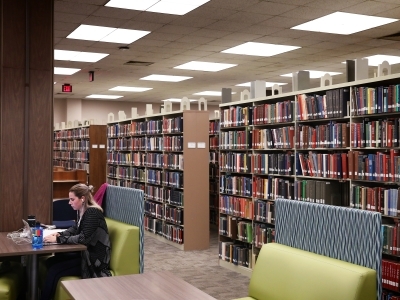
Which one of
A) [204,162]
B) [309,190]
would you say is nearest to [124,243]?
[309,190]

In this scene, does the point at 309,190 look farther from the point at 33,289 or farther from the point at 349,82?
the point at 33,289

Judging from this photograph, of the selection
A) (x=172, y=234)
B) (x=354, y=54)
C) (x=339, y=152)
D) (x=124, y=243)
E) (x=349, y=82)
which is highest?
(x=354, y=54)

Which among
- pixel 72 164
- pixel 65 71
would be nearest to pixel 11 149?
pixel 65 71

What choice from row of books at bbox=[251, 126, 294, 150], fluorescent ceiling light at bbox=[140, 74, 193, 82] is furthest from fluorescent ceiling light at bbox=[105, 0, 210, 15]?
fluorescent ceiling light at bbox=[140, 74, 193, 82]

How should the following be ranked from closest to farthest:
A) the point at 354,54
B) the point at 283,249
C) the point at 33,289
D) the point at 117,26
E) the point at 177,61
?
1. the point at 283,249
2. the point at 33,289
3. the point at 117,26
4. the point at 354,54
5. the point at 177,61

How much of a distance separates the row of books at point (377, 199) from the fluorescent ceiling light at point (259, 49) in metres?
4.82

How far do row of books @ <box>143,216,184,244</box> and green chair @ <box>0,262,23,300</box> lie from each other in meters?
3.78

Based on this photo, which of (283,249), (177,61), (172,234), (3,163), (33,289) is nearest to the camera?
(283,249)

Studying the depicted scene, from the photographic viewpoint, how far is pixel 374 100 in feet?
16.7

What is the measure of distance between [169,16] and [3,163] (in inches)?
138

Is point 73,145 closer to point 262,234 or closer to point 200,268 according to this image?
point 200,268

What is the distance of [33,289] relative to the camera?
459 cm

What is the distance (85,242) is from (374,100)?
303cm

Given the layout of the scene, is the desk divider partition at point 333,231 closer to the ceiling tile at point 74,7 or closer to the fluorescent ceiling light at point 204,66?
the ceiling tile at point 74,7
